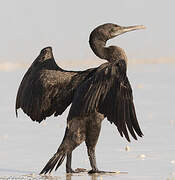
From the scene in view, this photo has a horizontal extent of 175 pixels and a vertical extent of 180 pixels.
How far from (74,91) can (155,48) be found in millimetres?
39309

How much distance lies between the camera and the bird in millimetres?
11523

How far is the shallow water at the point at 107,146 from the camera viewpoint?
12305 millimetres

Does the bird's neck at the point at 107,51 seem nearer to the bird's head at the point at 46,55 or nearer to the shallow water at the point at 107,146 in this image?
the bird's head at the point at 46,55

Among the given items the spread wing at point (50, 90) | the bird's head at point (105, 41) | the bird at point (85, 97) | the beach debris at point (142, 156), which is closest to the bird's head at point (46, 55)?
the bird at point (85, 97)

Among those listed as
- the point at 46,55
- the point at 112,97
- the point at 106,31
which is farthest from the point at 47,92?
the point at 106,31

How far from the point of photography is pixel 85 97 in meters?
11.5

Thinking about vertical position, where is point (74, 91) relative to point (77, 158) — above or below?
above

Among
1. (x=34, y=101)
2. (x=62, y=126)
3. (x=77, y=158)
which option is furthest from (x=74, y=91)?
(x=62, y=126)

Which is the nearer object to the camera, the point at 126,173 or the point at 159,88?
the point at 126,173

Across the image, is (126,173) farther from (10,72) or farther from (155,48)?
(155,48)

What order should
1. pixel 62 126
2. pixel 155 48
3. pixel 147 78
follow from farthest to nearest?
pixel 155 48
pixel 147 78
pixel 62 126

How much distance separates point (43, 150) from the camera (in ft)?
46.7

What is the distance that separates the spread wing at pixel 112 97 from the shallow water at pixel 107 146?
774mm

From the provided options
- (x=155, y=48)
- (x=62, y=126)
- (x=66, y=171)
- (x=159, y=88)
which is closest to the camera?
(x=66, y=171)
